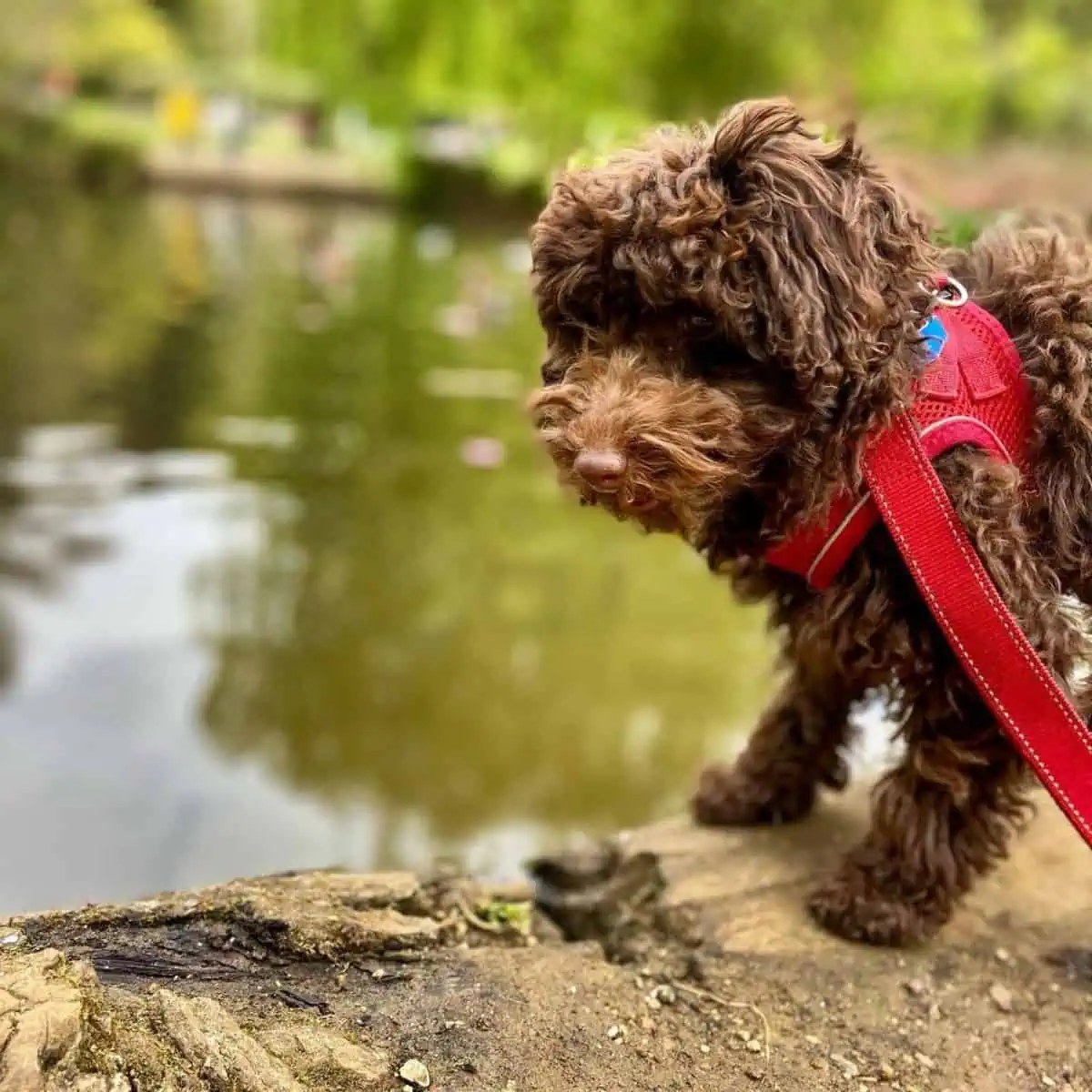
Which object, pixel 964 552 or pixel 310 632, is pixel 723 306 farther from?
pixel 310 632

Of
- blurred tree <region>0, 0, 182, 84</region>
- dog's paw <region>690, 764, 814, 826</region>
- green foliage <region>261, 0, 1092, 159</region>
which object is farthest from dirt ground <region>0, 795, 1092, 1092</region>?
blurred tree <region>0, 0, 182, 84</region>

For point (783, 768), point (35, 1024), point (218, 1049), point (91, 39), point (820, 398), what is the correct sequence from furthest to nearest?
1. point (91, 39)
2. point (783, 768)
3. point (820, 398)
4. point (218, 1049)
5. point (35, 1024)

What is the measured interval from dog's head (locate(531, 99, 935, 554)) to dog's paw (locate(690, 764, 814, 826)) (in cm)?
103

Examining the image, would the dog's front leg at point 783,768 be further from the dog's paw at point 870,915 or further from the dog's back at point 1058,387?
the dog's back at point 1058,387

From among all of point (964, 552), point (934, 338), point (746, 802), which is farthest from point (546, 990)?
point (934, 338)

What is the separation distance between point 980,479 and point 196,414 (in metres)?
5.70

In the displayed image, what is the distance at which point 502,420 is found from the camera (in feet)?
23.9

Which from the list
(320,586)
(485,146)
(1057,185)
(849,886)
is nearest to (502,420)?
(320,586)

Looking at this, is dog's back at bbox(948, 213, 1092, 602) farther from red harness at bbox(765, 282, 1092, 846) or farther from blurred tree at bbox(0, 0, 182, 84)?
blurred tree at bbox(0, 0, 182, 84)

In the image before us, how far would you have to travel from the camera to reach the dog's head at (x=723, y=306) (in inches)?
65.1

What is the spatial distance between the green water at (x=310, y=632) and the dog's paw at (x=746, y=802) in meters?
0.89

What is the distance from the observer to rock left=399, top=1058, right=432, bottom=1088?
160cm

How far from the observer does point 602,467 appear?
168cm

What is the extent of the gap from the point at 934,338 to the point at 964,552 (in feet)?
1.19
